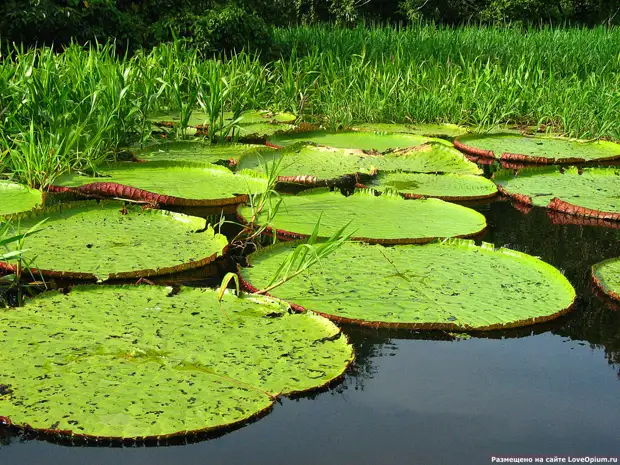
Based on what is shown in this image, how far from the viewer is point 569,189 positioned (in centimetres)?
388

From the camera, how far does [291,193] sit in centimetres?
389

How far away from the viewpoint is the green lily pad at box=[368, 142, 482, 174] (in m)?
4.30

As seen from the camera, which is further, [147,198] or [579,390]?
[147,198]

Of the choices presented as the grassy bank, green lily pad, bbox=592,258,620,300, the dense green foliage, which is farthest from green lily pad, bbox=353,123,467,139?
green lily pad, bbox=592,258,620,300

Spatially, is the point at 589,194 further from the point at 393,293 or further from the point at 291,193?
the point at 393,293

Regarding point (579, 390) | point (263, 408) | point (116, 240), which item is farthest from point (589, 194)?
point (263, 408)

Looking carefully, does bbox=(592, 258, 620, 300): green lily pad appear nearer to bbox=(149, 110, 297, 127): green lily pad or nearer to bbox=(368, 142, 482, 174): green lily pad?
bbox=(368, 142, 482, 174): green lily pad

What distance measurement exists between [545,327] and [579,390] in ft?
1.29

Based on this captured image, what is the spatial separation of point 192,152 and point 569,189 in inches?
82.4

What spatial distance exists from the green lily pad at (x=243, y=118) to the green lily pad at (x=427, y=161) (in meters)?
1.18

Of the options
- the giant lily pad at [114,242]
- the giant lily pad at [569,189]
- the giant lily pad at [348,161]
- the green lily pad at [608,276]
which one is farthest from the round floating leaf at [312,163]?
the green lily pad at [608,276]

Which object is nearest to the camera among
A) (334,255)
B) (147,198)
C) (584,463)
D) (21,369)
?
(584,463)

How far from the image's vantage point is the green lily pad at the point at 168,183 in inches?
137

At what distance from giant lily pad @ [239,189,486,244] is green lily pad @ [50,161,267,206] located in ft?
0.79
